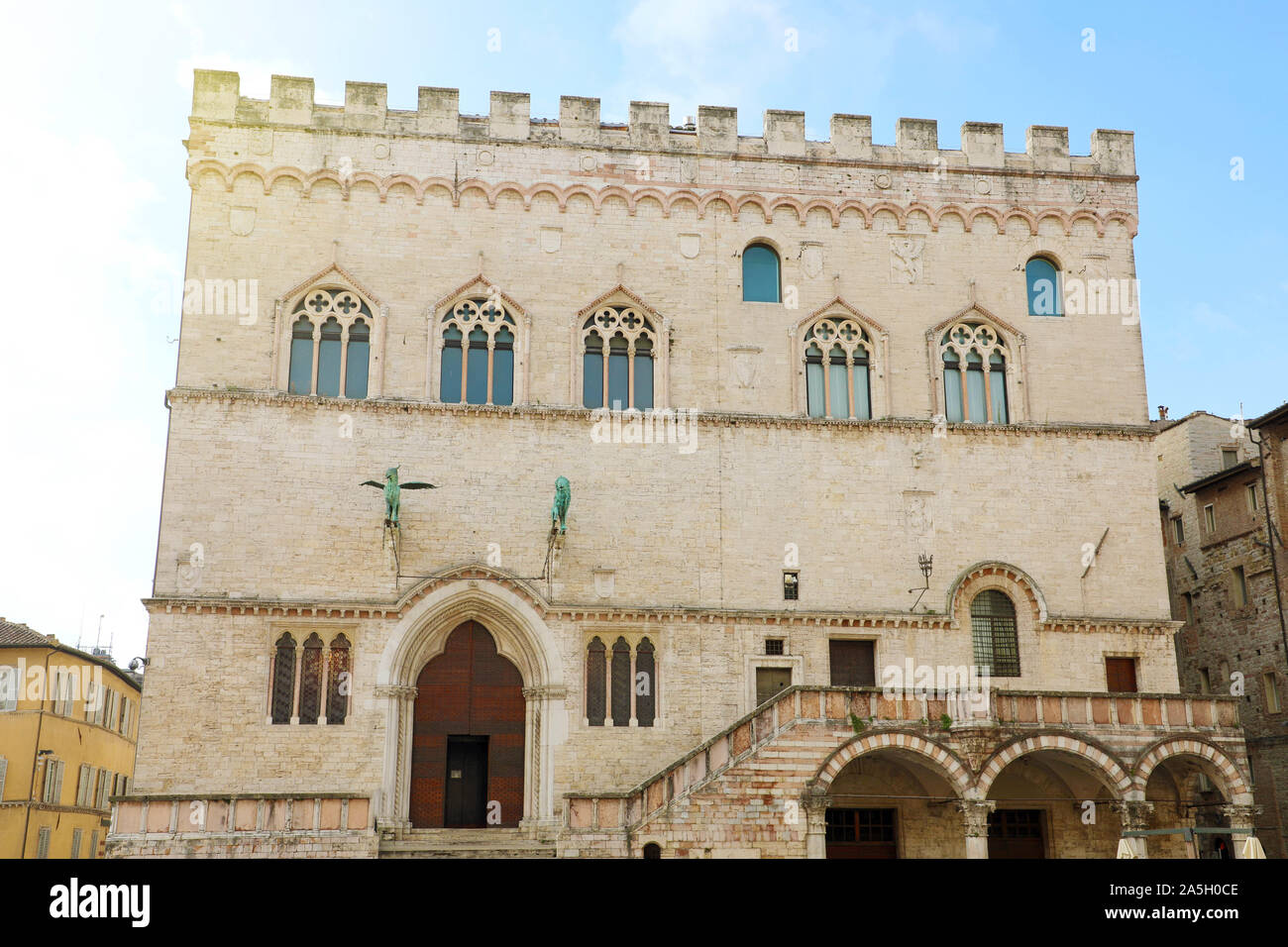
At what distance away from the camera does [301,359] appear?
1017 inches

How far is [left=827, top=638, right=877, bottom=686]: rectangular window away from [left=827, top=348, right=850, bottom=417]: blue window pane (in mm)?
5017

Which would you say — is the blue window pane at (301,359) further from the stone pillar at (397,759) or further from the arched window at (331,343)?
the stone pillar at (397,759)

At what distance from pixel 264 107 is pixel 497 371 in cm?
760

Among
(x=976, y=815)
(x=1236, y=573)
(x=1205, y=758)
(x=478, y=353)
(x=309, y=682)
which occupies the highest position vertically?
(x=478, y=353)

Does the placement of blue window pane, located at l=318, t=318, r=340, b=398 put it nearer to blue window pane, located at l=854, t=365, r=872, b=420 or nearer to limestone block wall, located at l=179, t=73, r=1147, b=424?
limestone block wall, located at l=179, t=73, r=1147, b=424

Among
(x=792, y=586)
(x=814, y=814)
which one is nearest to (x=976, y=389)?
(x=792, y=586)

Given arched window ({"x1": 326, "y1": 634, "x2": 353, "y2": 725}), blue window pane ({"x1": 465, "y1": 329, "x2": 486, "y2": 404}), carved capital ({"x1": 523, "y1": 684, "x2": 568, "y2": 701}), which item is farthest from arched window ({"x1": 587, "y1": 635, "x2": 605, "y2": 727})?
blue window pane ({"x1": 465, "y1": 329, "x2": 486, "y2": 404})

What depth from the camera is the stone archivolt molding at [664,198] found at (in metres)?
26.3

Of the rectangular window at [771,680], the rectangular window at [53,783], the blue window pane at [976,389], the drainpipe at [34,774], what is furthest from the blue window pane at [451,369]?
the rectangular window at [53,783]

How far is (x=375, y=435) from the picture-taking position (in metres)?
25.3

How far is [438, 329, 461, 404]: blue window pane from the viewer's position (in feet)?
85.3

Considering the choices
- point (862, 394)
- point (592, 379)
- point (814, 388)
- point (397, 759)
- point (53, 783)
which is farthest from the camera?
point (53, 783)

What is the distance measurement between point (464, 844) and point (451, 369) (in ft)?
31.6

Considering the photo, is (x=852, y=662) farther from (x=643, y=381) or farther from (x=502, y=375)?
(x=502, y=375)
